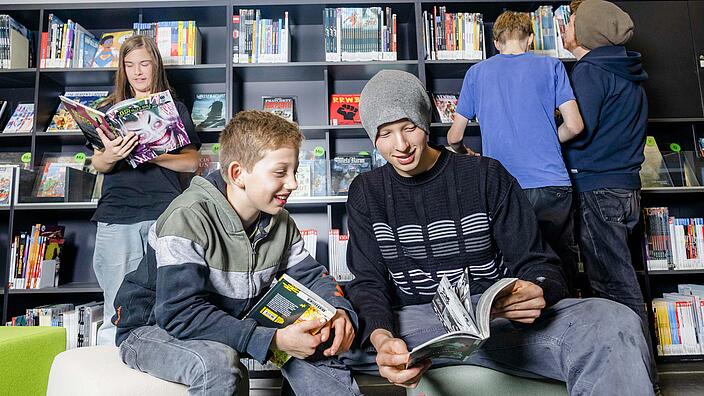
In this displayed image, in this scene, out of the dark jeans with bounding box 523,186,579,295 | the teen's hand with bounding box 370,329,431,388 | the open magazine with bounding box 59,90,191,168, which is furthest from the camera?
the dark jeans with bounding box 523,186,579,295

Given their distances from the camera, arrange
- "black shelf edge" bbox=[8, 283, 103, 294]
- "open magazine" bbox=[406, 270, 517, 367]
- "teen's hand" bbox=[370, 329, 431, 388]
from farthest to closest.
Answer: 1. "black shelf edge" bbox=[8, 283, 103, 294]
2. "teen's hand" bbox=[370, 329, 431, 388]
3. "open magazine" bbox=[406, 270, 517, 367]

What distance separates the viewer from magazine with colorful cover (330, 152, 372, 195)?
262 cm

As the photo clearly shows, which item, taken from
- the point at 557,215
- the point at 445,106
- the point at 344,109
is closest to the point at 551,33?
the point at 445,106

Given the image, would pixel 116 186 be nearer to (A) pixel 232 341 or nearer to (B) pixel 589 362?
(A) pixel 232 341

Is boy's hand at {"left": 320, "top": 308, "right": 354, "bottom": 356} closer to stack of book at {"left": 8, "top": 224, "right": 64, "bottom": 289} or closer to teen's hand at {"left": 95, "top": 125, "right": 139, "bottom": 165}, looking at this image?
teen's hand at {"left": 95, "top": 125, "right": 139, "bottom": 165}

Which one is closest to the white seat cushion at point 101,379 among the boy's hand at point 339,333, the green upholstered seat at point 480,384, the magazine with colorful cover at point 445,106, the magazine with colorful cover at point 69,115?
the boy's hand at point 339,333

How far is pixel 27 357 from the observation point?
4.26 feet

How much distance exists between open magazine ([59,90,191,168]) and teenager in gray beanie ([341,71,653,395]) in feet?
2.75

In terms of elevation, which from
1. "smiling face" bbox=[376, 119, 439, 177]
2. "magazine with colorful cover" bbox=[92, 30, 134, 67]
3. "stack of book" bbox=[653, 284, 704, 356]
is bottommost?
"stack of book" bbox=[653, 284, 704, 356]

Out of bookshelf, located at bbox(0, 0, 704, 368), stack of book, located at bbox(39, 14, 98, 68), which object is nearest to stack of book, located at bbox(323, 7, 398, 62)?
bookshelf, located at bbox(0, 0, 704, 368)

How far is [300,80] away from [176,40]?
0.72m

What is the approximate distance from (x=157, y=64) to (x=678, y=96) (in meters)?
2.92

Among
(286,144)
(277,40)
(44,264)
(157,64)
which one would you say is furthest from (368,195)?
(44,264)

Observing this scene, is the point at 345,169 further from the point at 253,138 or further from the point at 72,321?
the point at 72,321
